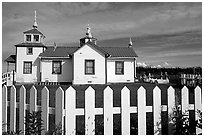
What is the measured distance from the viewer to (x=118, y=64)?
1183 cm

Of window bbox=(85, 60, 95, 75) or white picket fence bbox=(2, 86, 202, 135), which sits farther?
window bbox=(85, 60, 95, 75)

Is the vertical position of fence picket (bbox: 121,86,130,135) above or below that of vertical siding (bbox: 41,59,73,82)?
below

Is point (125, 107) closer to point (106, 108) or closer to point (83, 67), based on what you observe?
point (106, 108)

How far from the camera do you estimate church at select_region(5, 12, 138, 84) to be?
440 inches

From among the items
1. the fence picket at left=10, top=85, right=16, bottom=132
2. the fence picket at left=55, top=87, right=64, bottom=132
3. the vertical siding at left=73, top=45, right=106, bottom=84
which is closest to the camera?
the fence picket at left=55, top=87, right=64, bottom=132

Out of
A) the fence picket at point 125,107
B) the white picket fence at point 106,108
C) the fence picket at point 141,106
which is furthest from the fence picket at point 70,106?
the fence picket at point 141,106

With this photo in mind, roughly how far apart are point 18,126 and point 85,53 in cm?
801

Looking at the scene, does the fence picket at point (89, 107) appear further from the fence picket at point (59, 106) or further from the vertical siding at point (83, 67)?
the vertical siding at point (83, 67)

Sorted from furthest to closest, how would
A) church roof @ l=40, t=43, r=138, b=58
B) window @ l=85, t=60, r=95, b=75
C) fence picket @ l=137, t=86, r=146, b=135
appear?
church roof @ l=40, t=43, r=138, b=58 → window @ l=85, t=60, r=95, b=75 → fence picket @ l=137, t=86, r=146, b=135

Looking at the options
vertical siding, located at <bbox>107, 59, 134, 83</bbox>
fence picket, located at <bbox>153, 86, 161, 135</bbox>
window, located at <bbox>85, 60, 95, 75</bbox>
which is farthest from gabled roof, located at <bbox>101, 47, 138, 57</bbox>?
fence picket, located at <bbox>153, 86, 161, 135</bbox>

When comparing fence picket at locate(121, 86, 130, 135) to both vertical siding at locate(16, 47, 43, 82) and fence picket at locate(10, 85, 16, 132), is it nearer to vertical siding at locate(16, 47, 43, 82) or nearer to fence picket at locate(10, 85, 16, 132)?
fence picket at locate(10, 85, 16, 132)

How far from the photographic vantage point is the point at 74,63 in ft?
36.5

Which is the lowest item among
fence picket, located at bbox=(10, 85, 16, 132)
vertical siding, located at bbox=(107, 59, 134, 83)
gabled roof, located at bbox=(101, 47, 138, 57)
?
fence picket, located at bbox=(10, 85, 16, 132)

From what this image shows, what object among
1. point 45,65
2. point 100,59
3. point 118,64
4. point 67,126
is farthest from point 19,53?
point 67,126
